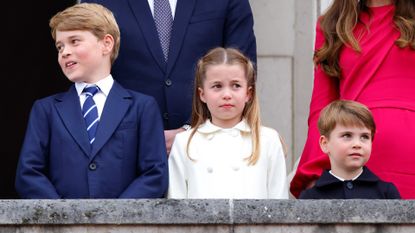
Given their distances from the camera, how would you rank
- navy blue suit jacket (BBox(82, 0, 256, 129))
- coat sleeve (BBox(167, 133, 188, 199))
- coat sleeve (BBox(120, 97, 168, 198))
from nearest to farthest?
1. coat sleeve (BBox(120, 97, 168, 198))
2. coat sleeve (BBox(167, 133, 188, 199))
3. navy blue suit jacket (BBox(82, 0, 256, 129))

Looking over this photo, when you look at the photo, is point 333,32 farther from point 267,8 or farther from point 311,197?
point 267,8

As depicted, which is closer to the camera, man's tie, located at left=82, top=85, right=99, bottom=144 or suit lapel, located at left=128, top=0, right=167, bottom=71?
man's tie, located at left=82, top=85, right=99, bottom=144

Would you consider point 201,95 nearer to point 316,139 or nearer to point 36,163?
point 316,139

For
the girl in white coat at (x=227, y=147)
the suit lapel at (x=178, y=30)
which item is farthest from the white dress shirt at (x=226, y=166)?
the suit lapel at (x=178, y=30)

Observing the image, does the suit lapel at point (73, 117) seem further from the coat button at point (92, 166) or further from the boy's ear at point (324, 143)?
the boy's ear at point (324, 143)

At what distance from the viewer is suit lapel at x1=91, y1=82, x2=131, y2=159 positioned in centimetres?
793

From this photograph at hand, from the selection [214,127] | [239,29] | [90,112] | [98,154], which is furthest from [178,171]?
[239,29]

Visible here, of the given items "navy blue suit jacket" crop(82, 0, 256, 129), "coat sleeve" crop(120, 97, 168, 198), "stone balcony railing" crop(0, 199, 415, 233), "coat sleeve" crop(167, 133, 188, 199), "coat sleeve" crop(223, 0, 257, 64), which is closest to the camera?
"stone balcony railing" crop(0, 199, 415, 233)

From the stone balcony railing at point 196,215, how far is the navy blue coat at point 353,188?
0.62m

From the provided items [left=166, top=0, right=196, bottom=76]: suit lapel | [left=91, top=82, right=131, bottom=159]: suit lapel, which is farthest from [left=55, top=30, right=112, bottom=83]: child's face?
[left=166, top=0, right=196, bottom=76]: suit lapel

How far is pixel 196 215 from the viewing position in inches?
279

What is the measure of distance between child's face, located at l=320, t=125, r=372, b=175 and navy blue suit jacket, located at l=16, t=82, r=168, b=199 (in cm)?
75

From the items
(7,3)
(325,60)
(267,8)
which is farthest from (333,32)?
(7,3)

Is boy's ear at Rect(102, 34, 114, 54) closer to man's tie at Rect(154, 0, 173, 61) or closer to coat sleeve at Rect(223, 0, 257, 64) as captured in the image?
man's tie at Rect(154, 0, 173, 61)
